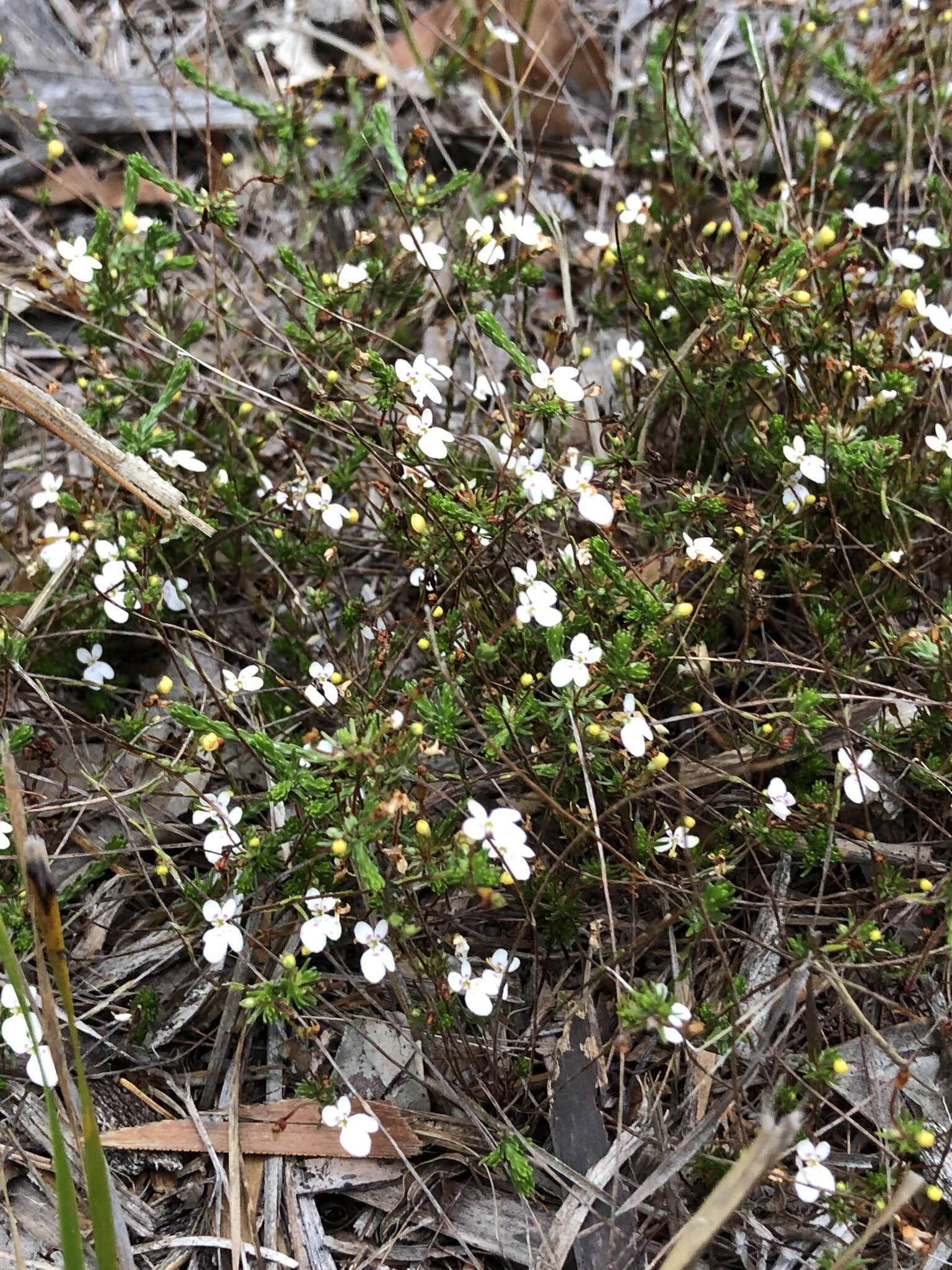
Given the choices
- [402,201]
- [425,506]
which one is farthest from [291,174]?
[425,506]

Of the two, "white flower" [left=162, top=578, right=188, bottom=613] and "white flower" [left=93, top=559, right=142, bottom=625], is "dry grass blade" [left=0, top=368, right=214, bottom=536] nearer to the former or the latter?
"white flower" [left=93, top=559, right=142, bottom=625]

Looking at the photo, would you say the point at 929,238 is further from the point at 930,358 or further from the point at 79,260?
the point at 79,260

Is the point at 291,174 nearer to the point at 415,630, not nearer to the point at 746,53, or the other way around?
the point at 415,630

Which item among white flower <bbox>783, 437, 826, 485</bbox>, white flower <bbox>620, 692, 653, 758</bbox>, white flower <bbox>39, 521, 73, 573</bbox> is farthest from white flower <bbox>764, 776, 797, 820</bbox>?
white flower <bbox>39, 521, 73, 573</bbox>

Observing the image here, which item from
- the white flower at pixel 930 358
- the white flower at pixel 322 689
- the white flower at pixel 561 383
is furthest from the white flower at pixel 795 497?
the white flower at pixel 322 689

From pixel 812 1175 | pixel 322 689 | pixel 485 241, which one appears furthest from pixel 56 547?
pixel 812 1175

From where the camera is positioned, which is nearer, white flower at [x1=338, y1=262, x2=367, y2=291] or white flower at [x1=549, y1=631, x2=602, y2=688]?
white flower at [x1=549, y1=631, x2=602, y2=688]
